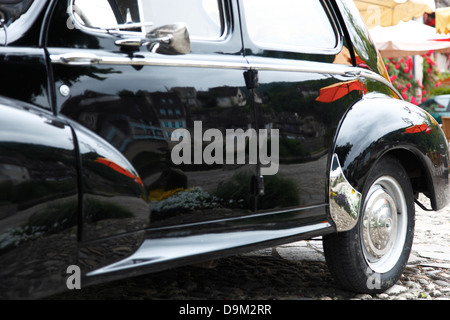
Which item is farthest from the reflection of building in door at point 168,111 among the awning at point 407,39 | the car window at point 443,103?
the car window at point 443,103

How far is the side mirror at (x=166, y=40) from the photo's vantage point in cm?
217

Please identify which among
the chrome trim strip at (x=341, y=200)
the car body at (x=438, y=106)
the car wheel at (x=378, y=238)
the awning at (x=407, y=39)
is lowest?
the car body at (x=438, y=106)

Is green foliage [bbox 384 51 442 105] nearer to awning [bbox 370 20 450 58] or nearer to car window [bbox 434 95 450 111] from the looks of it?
car window [bbox 434 95 450 111]

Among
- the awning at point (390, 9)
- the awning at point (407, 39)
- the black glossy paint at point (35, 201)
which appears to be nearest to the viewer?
the black glossy paint at point (35, 201)

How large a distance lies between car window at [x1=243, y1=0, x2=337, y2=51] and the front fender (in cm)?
42

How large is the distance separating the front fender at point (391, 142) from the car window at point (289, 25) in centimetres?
42

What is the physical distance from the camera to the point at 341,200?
2.98 metres

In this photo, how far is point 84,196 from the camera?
1.99 metres

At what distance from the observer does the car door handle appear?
2033mm

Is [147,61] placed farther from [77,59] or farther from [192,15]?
[192,15]

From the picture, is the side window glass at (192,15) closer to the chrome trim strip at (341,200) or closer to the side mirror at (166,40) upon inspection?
the side mirror at (166,40)

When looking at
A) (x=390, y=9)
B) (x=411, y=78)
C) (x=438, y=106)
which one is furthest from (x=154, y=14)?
(x=411, y=78)

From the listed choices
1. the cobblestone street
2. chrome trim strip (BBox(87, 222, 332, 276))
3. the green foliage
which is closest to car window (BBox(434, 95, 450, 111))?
the green foliage

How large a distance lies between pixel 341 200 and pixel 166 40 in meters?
1.29
